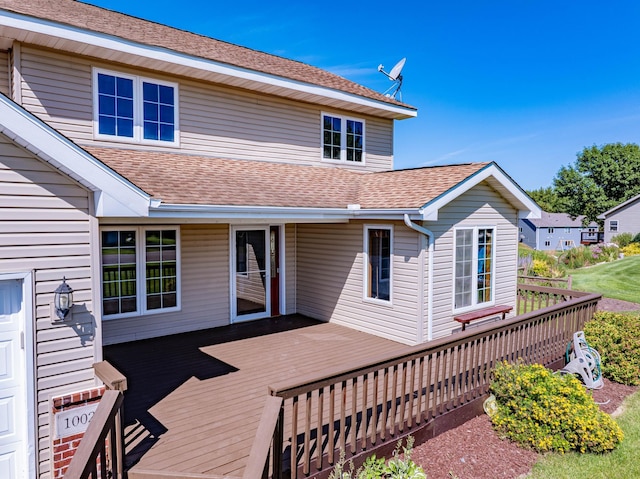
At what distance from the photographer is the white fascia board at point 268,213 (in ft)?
19.3

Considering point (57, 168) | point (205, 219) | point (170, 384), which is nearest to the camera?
point (57, 168)

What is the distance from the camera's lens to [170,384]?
579cm

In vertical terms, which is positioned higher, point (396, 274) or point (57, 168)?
point (57, 168)

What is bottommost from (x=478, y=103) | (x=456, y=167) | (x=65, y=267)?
(x=65, y=267)

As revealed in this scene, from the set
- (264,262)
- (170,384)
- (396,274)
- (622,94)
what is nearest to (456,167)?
(396,274)

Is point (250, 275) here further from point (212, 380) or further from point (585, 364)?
point (585, 364)

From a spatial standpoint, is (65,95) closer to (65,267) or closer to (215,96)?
(215,96)

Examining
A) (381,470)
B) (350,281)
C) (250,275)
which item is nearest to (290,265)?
(250,275)

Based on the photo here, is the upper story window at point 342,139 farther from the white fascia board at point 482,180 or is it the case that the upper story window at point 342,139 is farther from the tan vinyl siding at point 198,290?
the white fascia board at point 482,180

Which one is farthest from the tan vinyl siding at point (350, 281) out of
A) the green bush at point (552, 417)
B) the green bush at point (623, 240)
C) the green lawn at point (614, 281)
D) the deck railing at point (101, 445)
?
the green bush at point (623, 240)

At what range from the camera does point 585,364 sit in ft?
22.5

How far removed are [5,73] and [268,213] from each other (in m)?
4.91

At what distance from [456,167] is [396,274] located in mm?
2631

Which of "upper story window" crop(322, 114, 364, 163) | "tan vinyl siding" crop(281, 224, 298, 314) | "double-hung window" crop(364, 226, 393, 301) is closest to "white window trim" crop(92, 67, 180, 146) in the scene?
"tan vinyl siding" crop(281, 224, 298, 314)
